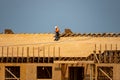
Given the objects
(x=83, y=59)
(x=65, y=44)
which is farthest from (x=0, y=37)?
(x=83, y=59)

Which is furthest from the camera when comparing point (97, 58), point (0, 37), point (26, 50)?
point (0, 37)

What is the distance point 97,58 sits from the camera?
105ft

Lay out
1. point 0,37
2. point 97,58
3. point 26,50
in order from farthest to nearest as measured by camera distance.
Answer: point 0,37
point 26,50
point 97,58

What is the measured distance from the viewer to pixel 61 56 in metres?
33.4

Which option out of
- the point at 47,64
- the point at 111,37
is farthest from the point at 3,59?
the point at 111,37

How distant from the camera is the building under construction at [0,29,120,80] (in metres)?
31.9

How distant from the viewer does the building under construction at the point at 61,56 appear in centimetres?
3192

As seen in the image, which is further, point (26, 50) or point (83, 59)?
point (26, 50)

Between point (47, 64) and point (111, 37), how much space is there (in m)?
7.48

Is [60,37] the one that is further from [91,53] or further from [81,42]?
[91,53]

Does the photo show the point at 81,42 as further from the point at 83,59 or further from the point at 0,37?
the point at 0,37

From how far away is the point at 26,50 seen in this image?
35.2 metres

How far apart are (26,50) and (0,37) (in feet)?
15.2

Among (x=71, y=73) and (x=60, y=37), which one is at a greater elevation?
(x=60, y=37)
